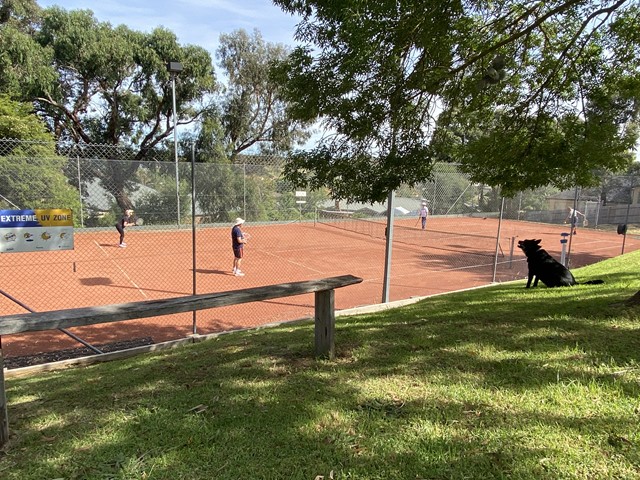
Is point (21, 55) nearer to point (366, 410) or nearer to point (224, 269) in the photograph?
point (224, 269)

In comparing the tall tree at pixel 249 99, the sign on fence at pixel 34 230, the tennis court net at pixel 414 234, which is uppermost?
the tall tree at pixel 249 99

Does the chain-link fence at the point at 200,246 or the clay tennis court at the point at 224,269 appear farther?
the chain-link fence at the point at 200,246

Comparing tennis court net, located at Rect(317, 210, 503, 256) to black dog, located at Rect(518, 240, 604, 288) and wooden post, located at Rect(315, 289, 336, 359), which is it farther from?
wooden post, located at Rect(315, 289, 336, 359)

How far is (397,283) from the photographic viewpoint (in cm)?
1069

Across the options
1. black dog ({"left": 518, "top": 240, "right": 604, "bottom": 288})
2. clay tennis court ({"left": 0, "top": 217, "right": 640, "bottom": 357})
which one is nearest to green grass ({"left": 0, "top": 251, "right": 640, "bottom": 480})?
black dog ({"left": 518, "top": 240, "right": 604, "bottom": 288})

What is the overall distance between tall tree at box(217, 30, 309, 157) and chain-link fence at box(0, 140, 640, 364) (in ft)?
37.0

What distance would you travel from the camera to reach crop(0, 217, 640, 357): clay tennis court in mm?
7793

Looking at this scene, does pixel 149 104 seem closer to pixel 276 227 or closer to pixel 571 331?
pixel 276 227

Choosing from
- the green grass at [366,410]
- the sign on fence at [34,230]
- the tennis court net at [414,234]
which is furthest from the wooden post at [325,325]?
the tennis court net at [414,234]

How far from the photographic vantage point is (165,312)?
3.14m

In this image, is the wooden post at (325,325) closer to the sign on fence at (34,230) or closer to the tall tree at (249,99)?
the sign on fence at (34,230)

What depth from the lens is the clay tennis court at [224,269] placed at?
7793mm

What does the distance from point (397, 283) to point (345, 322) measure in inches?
220

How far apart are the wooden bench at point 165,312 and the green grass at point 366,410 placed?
0.25 meters
